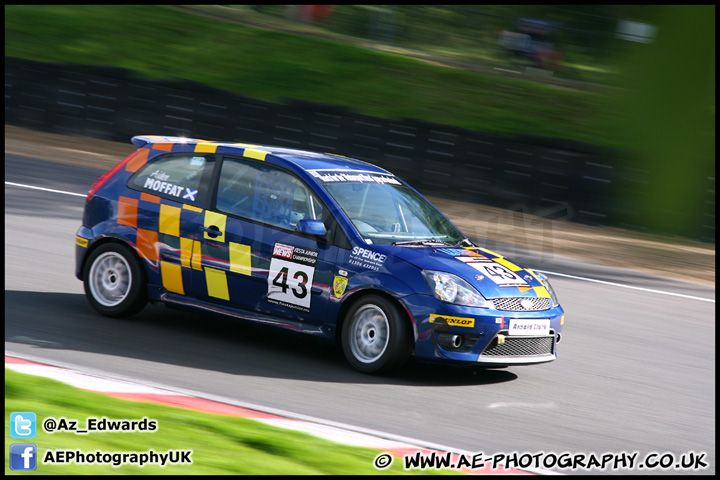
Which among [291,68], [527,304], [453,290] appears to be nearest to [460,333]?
[453,290]

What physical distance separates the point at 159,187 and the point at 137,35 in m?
16.6

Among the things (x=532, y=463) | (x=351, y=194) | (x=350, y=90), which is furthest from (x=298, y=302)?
(x=350, y=90)

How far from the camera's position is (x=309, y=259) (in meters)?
6.91

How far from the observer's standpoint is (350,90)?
20.5 metres

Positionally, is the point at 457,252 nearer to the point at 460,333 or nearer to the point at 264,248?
the point at 460,333

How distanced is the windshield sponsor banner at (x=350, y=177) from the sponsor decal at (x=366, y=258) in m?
0.78

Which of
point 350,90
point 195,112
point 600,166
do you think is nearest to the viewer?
point 600,166

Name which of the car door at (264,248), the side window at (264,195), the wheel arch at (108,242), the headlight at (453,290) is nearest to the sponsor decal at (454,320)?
the headlight at (453,290)

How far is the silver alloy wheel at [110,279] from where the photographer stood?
7.67m

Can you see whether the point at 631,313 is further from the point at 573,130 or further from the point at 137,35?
the point at 137,35

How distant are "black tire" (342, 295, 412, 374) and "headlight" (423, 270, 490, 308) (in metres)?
0.33

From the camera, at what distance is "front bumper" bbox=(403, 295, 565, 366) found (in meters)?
6.50

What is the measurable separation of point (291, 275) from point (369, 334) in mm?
794

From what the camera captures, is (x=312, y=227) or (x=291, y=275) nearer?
(x=312, y=227)
